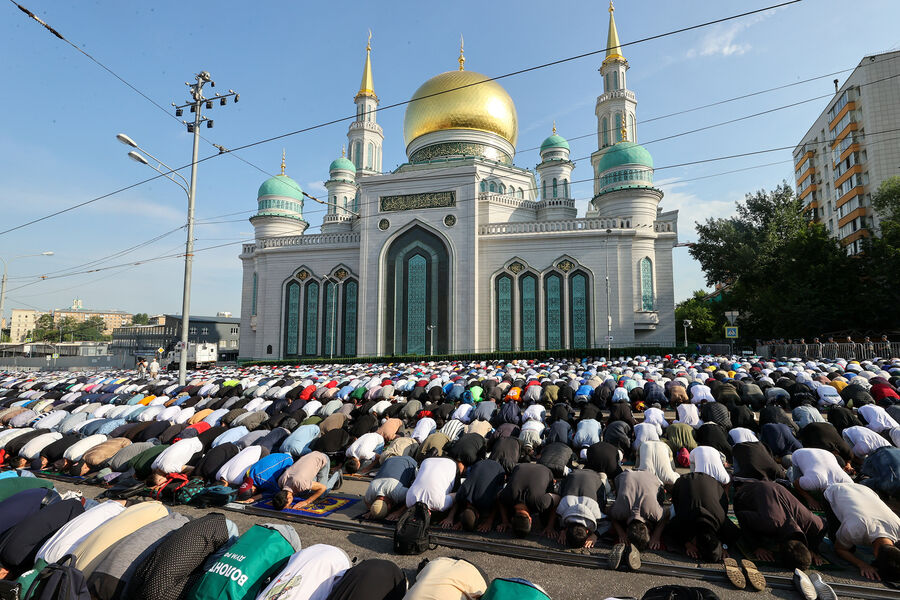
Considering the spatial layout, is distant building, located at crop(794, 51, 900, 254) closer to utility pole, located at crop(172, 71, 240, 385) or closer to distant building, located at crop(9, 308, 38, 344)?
utility pole, located at crop(172, 71, 240, 385)

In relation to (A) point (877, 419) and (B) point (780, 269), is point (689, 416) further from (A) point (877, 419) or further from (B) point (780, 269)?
(B) point (780, 269)

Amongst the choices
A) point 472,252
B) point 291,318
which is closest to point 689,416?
point 472,252

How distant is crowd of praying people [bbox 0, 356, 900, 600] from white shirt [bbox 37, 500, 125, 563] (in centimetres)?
5

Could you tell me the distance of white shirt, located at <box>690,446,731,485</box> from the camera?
239 inches

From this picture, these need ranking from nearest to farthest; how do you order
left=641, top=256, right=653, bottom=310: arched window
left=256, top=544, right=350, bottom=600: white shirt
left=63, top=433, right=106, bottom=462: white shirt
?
left=256, top=544, right=350, bottom=600: white shirt
left=63, top=433, right=106, bottom=462: white shirt
left=641, top=256, right=653, bottom=310: arched window

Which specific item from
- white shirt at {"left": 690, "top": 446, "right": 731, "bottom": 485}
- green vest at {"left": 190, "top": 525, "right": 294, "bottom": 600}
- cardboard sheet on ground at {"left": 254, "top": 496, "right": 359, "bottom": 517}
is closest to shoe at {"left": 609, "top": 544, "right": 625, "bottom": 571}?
white shirt at {"left": 690, "top": 446, "right": 731, "bottom": 485}

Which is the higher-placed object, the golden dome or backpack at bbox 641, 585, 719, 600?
the golden dome

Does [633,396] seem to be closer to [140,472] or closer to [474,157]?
[140,472]

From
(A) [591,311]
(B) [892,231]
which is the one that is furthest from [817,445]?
(B) [892,231]

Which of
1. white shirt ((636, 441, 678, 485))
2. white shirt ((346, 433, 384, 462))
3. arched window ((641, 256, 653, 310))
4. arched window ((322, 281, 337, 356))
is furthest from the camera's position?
arched window ((322, 281, 337, 356))

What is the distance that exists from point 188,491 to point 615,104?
32.1 m

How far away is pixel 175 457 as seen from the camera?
7.41 metres

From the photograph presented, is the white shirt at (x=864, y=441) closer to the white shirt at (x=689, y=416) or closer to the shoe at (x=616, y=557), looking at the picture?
the white shirt at (x=689, y=416)

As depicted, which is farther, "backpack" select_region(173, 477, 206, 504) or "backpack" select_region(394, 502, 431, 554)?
"backpack" select_region(173, 477, 206, 504)
